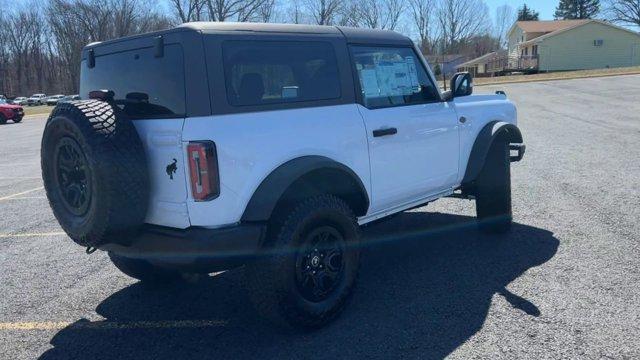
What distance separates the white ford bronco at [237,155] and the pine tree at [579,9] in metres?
95.7

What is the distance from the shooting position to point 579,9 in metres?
87.3

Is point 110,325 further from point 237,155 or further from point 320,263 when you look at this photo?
point 237,155

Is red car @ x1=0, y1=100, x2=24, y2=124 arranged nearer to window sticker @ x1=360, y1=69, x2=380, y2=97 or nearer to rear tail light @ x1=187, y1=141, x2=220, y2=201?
window sticker @ x1=360, y1=69, x2=380, y2=97

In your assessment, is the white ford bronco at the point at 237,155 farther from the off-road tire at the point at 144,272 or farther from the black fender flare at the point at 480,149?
the black fender flare at the point at 480,149

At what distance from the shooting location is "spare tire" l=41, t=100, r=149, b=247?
3.13 meters

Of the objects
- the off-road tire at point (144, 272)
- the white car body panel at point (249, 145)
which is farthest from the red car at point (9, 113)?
the white car body panel at point (249, 145)

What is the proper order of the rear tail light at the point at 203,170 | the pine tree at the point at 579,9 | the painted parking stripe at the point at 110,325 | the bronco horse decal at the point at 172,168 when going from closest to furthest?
1. the rear tail light at the point at 203,170
2. the bronco horse decal at the point at 172,168
3. the painted parking stripe at the point at 110,325
4. the pine tree at the point at 579,9

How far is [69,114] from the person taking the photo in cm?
328

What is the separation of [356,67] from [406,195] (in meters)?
1.19

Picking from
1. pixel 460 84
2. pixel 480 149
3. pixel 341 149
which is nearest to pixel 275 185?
pixel 341 149

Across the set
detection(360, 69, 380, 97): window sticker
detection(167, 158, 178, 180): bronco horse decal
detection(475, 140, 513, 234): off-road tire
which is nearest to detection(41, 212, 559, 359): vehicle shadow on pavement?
detection(475, 140, 513, 234): off-road tire

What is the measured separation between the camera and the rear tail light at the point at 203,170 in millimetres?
3090

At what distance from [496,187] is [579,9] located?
95.4m

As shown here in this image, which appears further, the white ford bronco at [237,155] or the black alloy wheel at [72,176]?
the black alloy wheel at [72,176]
